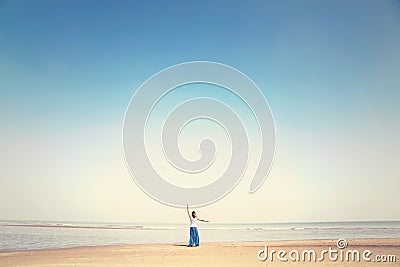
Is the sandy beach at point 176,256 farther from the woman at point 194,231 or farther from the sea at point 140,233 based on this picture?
the sea at point 140,233

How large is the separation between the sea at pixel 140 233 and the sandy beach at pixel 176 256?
0.96 m

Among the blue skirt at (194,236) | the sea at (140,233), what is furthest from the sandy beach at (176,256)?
the sea at (140,233)

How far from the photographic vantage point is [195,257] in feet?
21.7

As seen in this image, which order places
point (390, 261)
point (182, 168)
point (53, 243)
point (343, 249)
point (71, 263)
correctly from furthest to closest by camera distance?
1. point (53, 243)
2. point (182, 168)
3. point (343, 249)
4. point (390, 261)
5. point (71, 263)

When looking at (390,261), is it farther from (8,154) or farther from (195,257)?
(8,154)

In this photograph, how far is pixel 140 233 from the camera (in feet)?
38.8

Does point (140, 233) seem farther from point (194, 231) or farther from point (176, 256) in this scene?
point (176, 256)

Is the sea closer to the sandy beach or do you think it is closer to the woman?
the sandy beach

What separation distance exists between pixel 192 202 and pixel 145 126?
137 centimetres

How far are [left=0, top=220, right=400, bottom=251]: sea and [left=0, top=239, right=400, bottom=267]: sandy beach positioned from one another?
0.96 meters

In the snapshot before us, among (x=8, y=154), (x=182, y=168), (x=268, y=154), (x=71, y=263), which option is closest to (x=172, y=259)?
(x=71, y=263)

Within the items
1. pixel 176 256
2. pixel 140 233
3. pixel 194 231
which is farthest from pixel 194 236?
pixel 140 233

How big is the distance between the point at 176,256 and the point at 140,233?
5.25m

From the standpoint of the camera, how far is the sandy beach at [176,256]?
6.38 metres
